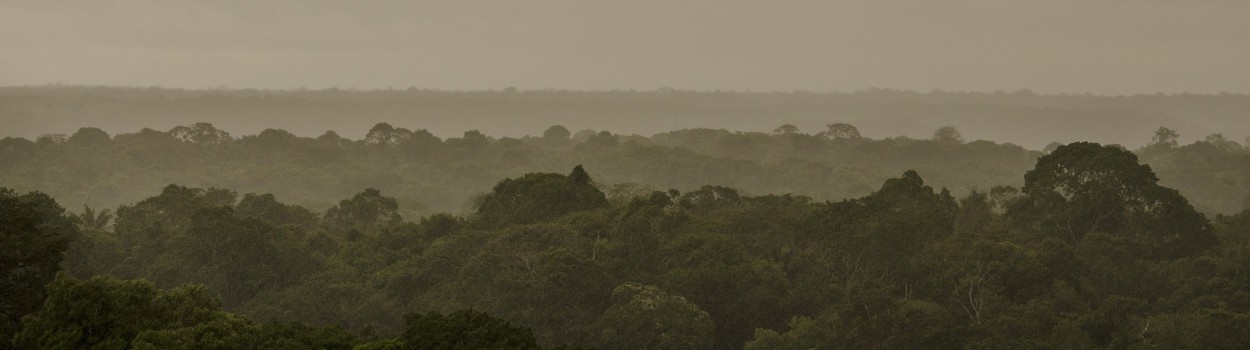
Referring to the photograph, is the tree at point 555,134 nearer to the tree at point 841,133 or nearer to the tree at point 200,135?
the tree at point 841,133

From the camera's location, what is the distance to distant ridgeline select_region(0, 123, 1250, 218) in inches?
4318

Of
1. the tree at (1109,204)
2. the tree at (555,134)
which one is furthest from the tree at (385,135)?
the tree at (1109,204)

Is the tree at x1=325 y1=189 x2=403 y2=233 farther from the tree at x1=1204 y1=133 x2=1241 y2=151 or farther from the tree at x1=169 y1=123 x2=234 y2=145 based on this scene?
the tree at x1=1204 y1=133 x2=1241 y2=151

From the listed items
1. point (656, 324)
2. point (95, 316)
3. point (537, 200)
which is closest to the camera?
point (95, 316)

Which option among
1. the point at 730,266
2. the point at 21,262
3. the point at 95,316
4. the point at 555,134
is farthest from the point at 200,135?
the point at 95,316

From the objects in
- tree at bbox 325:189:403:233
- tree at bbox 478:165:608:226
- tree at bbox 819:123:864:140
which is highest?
tree at bbox 478:165:608:226

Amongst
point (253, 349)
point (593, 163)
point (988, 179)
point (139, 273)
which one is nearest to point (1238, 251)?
point (253, 349)

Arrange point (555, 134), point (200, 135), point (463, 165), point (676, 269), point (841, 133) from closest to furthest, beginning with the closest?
1. point (676, 269)
2. point (463, 165)
3. point (200, 135)
4. point (841, 133)
5. point (555, 134)

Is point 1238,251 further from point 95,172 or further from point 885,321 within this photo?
point 95,172

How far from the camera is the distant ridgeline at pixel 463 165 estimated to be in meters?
110

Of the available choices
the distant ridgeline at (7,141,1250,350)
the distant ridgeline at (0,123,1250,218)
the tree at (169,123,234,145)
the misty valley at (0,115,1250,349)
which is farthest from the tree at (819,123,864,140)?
the misty valley at (0,115,1250,349)

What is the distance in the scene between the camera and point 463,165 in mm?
130375

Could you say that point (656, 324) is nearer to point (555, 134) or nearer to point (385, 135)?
point (385, 135)

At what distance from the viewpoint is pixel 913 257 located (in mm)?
47688
